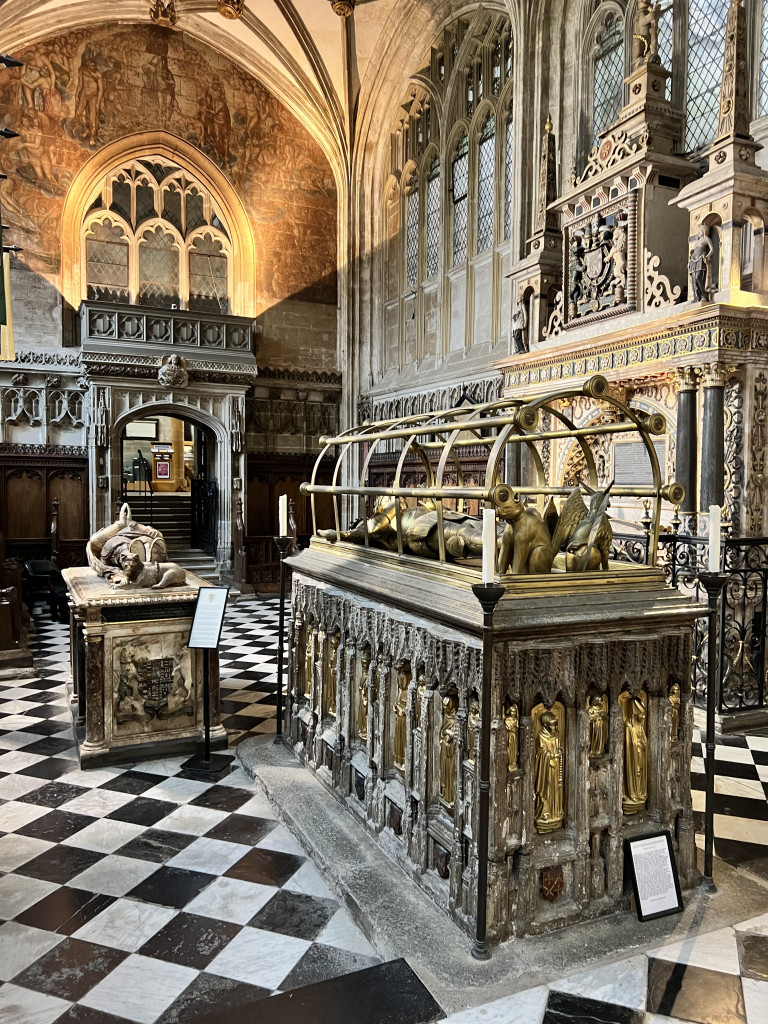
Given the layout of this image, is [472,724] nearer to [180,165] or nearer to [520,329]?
[520,329]

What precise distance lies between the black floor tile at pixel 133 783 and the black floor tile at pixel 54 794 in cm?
15

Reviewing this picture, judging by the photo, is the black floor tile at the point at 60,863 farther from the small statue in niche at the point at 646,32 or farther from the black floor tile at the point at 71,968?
the small statue in niche at the point at 646,32

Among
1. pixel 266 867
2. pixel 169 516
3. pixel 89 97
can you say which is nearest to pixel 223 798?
pixel 266 867

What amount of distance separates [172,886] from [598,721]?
1.98 meters

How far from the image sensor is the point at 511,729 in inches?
104

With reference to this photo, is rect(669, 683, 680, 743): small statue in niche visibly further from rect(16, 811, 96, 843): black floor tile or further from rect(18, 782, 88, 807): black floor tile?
rect(18, 782, 88, 807): black floor tile

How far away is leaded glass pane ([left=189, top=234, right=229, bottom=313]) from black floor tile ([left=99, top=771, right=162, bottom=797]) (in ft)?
36.5

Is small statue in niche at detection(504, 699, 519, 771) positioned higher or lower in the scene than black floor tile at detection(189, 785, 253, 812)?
higher

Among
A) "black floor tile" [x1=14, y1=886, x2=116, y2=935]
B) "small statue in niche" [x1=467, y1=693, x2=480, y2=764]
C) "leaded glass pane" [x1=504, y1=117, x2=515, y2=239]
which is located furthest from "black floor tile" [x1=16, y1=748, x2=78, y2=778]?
"leaded glass pane" [x1=504, y1=117, x2=515, y2=239]

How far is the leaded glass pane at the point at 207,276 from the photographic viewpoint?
45.6ft

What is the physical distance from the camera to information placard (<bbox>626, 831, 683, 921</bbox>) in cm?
271

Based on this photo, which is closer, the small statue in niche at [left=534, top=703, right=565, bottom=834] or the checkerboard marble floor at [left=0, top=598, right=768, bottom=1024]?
the checkerboard marble floor at [left=0, top=598, right=768, bottom=1024]

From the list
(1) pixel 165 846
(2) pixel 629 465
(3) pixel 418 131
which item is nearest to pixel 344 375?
(3) pixel 418 131

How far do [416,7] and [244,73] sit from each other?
12.0 ft
